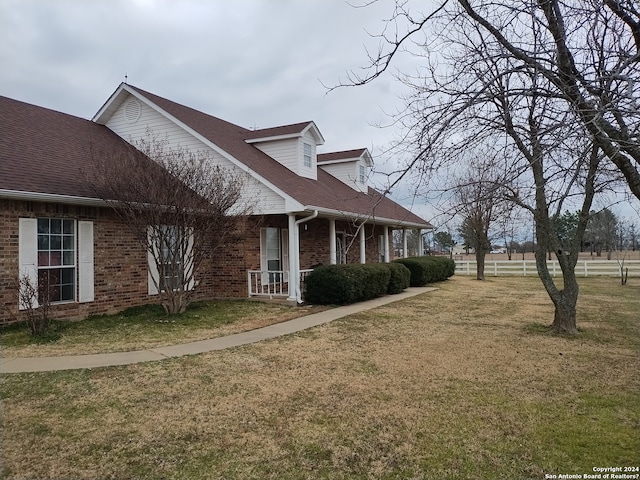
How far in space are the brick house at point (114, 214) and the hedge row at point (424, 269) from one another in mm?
2161

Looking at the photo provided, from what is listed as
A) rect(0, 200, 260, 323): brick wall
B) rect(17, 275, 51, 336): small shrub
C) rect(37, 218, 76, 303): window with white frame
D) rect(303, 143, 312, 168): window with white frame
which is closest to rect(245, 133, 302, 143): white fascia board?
rect(303, 143, 312, 168): window with white frame

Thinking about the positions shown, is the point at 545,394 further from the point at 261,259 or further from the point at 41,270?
the point at 261,259

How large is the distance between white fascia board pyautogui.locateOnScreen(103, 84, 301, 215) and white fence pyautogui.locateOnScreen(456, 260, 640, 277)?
53.9 ft

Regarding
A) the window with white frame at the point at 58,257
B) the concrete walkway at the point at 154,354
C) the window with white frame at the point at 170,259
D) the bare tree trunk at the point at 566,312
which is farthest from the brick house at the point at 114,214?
the bare tree trunk at the point at 566,312

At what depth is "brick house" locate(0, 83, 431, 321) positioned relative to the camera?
9500mm

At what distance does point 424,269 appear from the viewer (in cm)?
1972

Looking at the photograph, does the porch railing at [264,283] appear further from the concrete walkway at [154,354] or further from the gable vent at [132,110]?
the gable vent at [132,110]

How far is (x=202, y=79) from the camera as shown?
572 inches

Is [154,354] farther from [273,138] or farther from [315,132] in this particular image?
[315,132]

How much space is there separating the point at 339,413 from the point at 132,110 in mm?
13480

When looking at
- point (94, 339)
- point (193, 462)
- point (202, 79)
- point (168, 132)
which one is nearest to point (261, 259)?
point (168, 132)

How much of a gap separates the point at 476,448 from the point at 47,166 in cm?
1058

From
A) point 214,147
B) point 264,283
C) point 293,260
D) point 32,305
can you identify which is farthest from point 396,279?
point 32,305

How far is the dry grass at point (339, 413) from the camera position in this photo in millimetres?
3740
